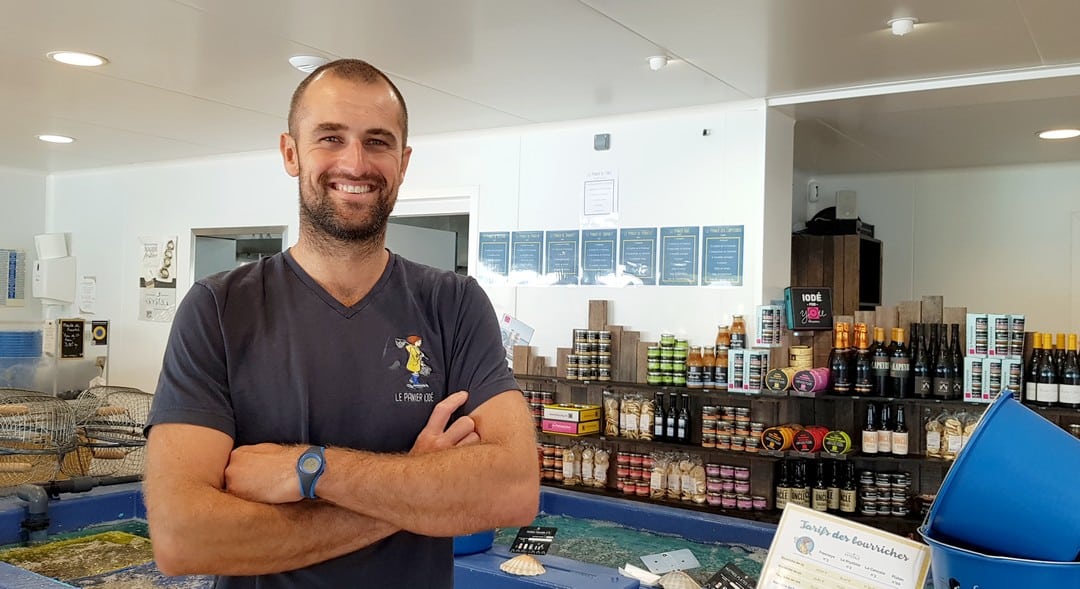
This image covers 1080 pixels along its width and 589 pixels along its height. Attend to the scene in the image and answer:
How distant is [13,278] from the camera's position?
7.50m

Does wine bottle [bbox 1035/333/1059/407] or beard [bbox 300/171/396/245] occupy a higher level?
beard [bbox 300/171/396/245]

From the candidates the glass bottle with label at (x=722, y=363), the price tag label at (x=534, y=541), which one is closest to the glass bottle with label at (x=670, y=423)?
the glass bottle with label at (x=722, y=363)

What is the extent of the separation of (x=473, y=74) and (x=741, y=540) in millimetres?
2345

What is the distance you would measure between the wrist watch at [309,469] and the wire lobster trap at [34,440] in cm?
253

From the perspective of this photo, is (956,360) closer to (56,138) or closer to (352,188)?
(352,188)

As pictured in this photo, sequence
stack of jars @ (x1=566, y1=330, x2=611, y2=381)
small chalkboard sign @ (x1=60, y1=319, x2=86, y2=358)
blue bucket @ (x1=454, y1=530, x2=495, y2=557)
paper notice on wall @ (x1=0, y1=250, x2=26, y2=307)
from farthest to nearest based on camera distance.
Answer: paper notice on wall @ (x1=0, y1=250, x2=26, y2=307) → small chalkboard sign @ (x1=60, y1=319, x2=86, y2=358) → stack of jars @ (x1=566, y1=330, x2=611, y2=381) → blue bucket @ (x1=454, y1=530, x2=495, y2=557)

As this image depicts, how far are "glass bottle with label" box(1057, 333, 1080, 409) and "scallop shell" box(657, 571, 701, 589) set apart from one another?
2.08 meters

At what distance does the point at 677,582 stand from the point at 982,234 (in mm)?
5057

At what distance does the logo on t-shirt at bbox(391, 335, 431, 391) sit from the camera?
4.80 feet

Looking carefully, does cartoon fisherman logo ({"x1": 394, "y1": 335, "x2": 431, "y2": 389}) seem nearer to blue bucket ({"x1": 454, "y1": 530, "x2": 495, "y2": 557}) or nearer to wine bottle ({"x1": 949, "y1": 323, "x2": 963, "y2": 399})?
blue bucket ({"x1": 454, "y1": 530, "x2": 495, "y2": 557})

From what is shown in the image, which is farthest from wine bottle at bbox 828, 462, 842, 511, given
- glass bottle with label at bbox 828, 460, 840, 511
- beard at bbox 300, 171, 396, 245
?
beard at bbox 300, 171, 396, 245

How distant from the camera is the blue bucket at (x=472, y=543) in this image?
2.91 metres

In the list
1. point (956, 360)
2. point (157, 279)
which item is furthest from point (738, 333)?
point (157, 279)

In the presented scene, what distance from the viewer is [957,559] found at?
4.66 ft
